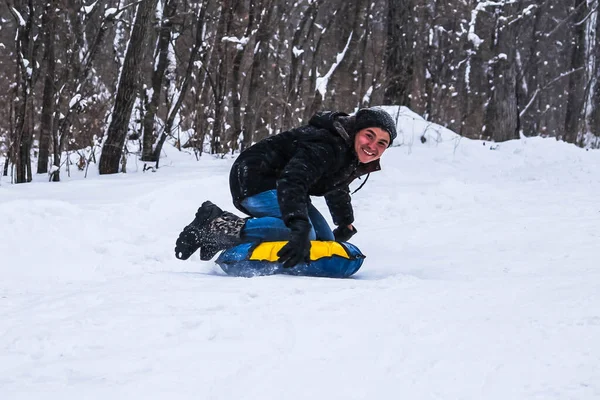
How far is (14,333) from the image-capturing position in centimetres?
185

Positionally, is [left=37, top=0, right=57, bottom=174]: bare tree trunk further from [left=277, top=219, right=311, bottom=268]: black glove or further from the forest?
[left=277, top=219, right=311, bottom=268]: black glove

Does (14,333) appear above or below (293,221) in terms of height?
below

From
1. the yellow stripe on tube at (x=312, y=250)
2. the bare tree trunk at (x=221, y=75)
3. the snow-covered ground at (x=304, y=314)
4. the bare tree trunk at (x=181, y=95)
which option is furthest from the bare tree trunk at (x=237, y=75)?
the yellow stripe on tube at (x=312, y=250)

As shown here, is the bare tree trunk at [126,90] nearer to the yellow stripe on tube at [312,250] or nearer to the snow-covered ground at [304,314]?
the snow-covered ground at [304,314]

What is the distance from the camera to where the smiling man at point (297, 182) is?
286cm

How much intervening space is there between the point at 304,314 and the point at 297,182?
1008 mm

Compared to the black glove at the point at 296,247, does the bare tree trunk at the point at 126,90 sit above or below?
above

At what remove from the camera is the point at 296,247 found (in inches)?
109

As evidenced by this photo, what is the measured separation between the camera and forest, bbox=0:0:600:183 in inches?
242

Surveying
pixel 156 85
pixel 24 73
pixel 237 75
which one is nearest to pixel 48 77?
pixel 24 73

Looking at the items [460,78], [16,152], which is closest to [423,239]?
[16,152]

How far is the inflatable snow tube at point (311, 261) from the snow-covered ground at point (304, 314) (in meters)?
0.18

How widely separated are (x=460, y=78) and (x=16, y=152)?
668 inches

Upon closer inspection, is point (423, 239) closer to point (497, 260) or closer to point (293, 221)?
point (497, 260)
